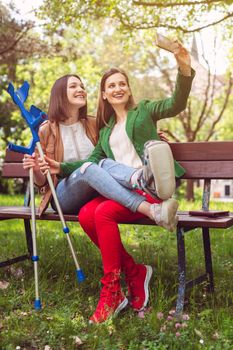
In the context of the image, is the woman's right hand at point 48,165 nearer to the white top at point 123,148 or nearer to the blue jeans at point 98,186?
the blue jeans at point 98,186

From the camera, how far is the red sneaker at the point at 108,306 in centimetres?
330

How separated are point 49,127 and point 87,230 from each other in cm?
95

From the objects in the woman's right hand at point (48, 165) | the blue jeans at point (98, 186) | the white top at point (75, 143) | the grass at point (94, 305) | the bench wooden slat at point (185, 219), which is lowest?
the grass at point (94, 305)

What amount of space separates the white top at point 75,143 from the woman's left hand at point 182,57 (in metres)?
1.04

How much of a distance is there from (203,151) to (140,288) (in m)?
1.06

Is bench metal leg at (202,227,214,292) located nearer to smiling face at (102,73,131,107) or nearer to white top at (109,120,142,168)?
white top at (109,120,142,168)

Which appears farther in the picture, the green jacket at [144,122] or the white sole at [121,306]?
the green jacket at [144,122]

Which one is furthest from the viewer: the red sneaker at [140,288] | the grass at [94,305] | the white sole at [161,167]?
the red sneaker at [140,288]

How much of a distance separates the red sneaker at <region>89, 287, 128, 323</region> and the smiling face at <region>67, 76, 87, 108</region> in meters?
1.44

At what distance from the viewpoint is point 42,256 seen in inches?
186

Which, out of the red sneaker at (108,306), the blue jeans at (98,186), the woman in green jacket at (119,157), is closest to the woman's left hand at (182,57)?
the woman in green jacket at (119,157)

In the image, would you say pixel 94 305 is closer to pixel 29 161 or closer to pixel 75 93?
pixel 29 161

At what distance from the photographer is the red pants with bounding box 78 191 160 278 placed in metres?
3.44

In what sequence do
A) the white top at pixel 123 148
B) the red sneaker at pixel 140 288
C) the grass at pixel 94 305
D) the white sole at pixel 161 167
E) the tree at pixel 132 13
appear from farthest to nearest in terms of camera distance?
the tree at pixel 132 13 → the white top at pixel 123 148 → the red sneaker at pixel 140 288 → the white sole at pixel 161 167 → the grass at pixel 94 305
